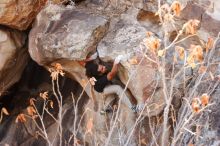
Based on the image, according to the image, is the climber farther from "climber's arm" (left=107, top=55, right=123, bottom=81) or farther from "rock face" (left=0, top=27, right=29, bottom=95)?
"rock face" (left=0, top=27, right=29, bottom=95)

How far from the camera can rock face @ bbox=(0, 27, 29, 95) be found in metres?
3.07

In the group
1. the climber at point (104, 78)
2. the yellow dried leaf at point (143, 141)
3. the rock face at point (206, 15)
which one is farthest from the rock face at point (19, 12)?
the yellow dried leaf at point (143, 141)

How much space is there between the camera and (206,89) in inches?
99.3

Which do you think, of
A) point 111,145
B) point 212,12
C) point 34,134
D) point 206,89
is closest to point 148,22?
point 212,12

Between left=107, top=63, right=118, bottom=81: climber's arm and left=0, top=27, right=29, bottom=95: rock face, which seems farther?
left=0, top=27, right=29, bottom=95: rock face

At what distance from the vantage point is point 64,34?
2.79 m

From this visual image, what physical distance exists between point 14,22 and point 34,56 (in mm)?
259

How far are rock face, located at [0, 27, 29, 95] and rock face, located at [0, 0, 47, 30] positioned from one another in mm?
99

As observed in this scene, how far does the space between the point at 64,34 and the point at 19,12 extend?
0.38 meters

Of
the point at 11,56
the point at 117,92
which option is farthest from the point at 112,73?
the point at 11,56

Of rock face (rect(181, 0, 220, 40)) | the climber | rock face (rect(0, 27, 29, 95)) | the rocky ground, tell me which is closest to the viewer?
the rocky ground

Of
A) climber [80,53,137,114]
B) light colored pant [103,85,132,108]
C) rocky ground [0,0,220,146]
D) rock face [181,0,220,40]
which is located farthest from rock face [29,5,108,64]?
rock face [181,0,220,40]

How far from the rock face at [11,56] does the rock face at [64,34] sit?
0.64ft

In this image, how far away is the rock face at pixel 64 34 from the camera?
2.74 metres
